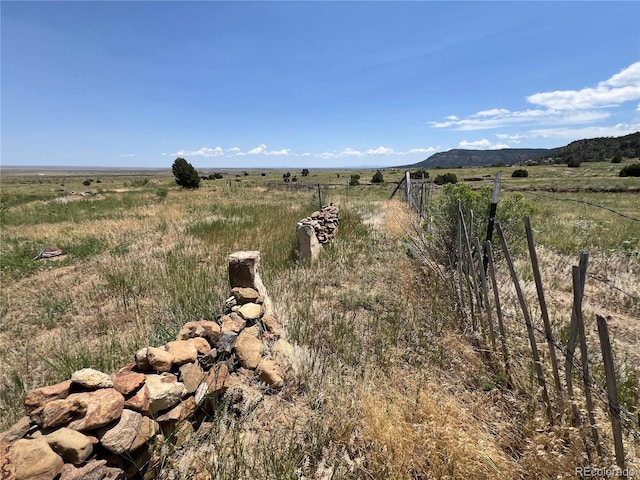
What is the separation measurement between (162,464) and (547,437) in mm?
2493

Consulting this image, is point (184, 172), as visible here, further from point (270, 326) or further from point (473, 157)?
point (473, 157)

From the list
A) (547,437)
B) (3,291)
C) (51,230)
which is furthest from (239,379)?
→ (51,230)

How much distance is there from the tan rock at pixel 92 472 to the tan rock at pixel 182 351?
29.1 inches

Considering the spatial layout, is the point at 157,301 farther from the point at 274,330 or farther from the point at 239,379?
the point at 239,379

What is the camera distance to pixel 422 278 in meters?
5.20

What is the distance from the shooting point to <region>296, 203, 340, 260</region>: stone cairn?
6512 millimetres

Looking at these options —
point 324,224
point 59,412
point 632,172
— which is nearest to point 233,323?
point 59,412

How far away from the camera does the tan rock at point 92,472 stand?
158 centimetres

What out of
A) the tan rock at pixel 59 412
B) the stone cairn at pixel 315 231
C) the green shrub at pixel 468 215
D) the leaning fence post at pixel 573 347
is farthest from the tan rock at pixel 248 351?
the stone cairn at pixel 315 231

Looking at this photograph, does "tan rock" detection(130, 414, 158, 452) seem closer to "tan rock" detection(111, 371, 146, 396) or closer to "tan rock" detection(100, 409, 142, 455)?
"tan rock" detection(100, 409, 142, 455)

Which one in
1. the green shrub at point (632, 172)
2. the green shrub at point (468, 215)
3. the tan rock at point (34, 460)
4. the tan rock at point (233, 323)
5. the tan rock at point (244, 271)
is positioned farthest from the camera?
the green shrub at point (632, 172)

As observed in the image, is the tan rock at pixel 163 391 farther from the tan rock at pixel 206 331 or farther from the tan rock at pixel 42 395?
the tan rock at pixel 206 331

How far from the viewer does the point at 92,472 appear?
166 cm

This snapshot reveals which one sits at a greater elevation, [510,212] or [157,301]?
[510,212]
